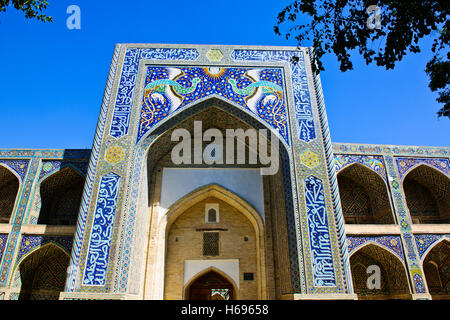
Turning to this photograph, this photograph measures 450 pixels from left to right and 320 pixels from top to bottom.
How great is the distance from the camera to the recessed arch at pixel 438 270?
346 inches

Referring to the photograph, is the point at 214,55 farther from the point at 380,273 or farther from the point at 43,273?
the point at 380,273

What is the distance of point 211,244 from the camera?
8.70 m

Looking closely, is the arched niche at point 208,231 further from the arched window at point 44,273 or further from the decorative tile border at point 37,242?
the arched window at point 44,273

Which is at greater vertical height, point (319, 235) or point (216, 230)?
point (216, 230)

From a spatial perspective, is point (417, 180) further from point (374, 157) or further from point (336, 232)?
point (336, 232)

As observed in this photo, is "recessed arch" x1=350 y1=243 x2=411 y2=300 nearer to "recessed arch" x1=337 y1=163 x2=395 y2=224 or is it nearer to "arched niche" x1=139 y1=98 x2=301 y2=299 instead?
"recessed arch" x1=337 y1=163 x2=395 y2=224

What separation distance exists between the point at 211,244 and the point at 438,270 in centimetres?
643

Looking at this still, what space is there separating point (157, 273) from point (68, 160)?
13.2 ft

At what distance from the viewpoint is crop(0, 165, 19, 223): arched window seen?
9.35 meters

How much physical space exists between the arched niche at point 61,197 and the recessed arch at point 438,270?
32.3 ft

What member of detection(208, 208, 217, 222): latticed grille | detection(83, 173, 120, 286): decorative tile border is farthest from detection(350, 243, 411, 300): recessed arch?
detection(83, 173, 120, 286): decorative tile border

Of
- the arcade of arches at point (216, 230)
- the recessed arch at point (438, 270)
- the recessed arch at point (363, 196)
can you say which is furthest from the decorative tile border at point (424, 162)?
the recessed arch at point (438, 270)

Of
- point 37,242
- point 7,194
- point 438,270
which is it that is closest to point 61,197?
point 7,194
